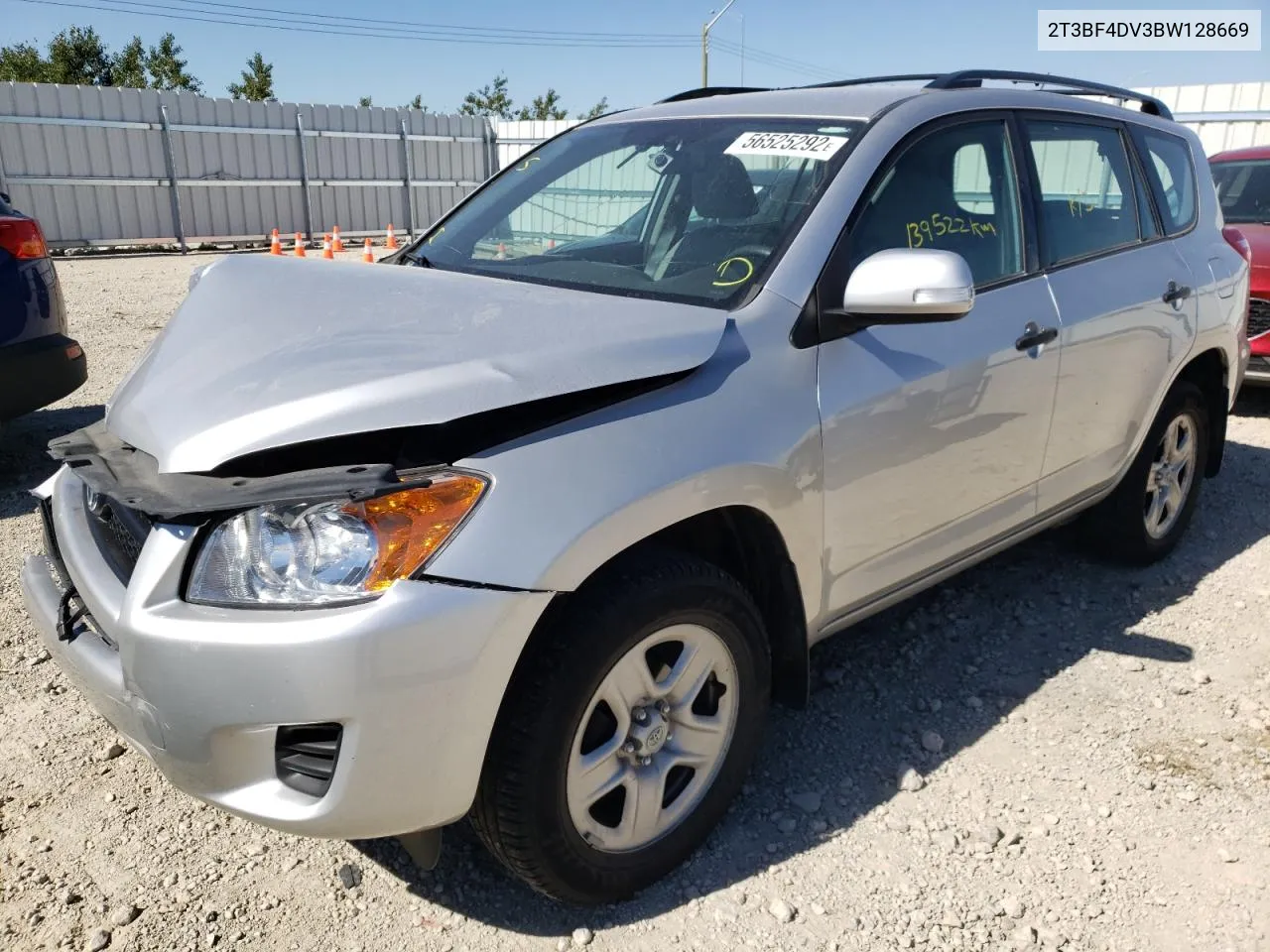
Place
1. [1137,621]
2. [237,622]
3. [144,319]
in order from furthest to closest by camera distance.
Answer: [144,319], [1137,621], [237,622]

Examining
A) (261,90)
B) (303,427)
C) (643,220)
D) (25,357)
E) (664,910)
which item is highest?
(261,90)

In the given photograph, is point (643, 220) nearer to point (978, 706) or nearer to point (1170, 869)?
point (978, 706)

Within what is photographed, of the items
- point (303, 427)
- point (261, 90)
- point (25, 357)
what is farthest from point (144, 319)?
point (261, 90)

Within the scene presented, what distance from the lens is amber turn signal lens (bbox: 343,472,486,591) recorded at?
5.83 feet

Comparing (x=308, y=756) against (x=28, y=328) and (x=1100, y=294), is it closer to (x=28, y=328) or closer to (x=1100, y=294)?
(x=1100, y=294)

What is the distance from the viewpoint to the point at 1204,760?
288cm

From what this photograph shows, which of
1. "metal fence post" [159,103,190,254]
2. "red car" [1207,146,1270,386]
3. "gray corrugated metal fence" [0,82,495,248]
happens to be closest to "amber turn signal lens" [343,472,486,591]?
"red car" [1207,146,1270,386]

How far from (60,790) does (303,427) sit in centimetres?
153

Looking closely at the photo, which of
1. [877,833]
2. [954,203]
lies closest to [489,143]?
[954,203]

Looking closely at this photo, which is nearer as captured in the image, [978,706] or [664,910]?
[664,910]

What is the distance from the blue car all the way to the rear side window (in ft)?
15.7

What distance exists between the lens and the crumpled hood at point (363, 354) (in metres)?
1.87

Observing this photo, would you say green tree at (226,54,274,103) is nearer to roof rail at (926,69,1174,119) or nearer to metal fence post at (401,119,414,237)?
metal fence post at (401,119,414,237)

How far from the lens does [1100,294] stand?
10.9 ft
